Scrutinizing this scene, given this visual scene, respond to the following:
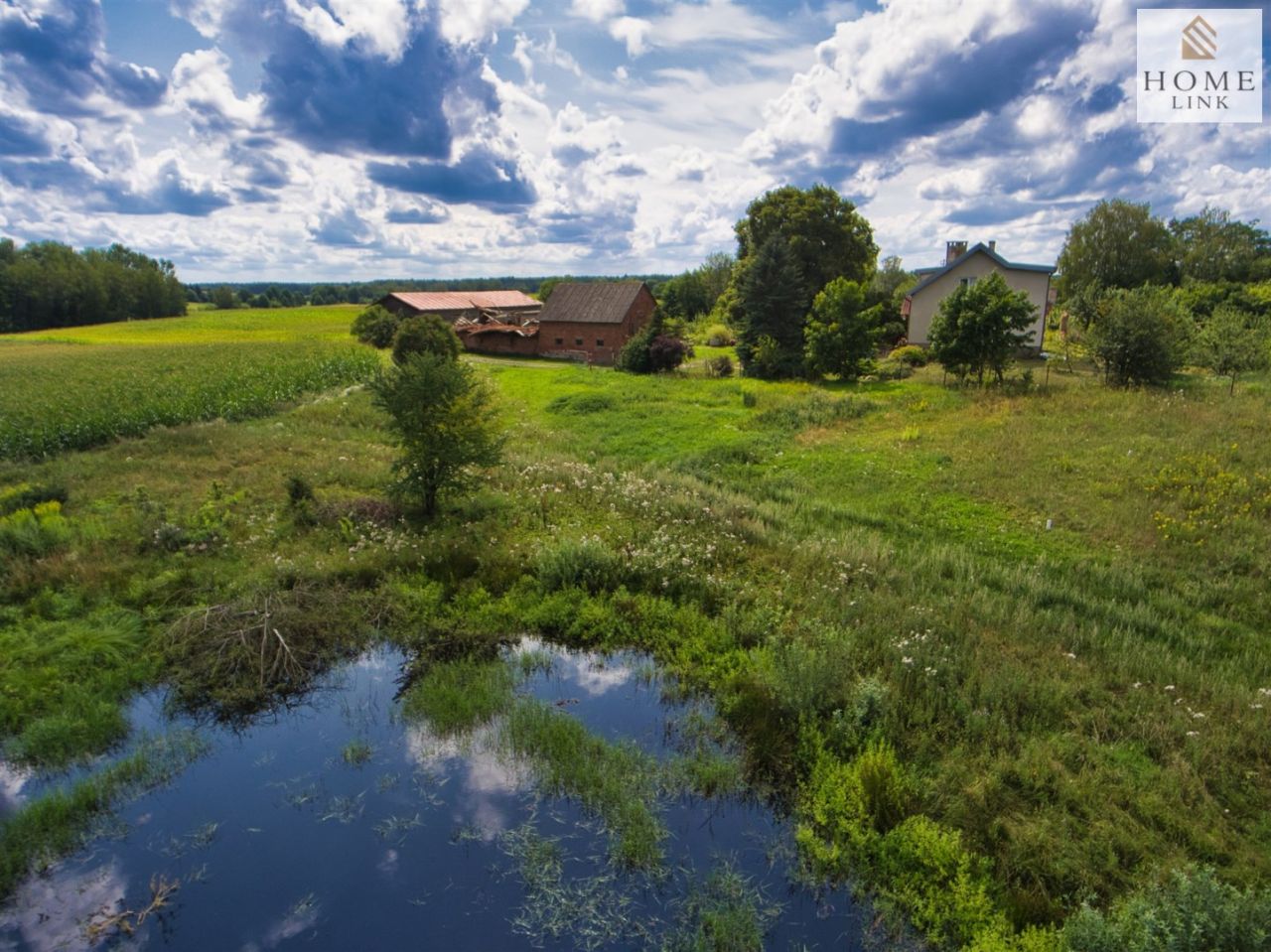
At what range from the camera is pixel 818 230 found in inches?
1711

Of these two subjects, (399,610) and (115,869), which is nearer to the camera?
(115,869)

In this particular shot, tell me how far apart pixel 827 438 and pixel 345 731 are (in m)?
16.2

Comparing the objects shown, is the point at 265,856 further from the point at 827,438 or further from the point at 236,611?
the point at 827,438

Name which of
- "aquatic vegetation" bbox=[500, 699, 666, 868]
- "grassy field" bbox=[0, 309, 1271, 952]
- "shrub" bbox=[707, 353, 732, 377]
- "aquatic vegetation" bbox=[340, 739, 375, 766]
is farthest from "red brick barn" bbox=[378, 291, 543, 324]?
"aquatic vegetation" bbox=[500, 699, 666, 868]

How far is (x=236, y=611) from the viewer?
9883 millimetres

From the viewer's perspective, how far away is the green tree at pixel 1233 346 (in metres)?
23.5

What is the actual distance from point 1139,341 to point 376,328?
45.0 meters

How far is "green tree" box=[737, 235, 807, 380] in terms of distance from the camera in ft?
112

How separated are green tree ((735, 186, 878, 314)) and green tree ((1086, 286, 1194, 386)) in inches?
786

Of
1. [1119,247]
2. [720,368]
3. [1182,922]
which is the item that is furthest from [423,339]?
[1119,247]

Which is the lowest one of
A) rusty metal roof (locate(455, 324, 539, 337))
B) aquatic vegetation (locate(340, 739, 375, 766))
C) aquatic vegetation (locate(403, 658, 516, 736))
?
aquatic vegetation (locate(340, 739, 375, 766))

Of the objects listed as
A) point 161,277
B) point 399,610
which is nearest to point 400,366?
point 399,610

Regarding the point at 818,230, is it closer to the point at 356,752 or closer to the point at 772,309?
the point at 772,309

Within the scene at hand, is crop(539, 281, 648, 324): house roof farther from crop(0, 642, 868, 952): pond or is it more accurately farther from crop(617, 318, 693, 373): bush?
crop(0, 642, 868, 952): pond
